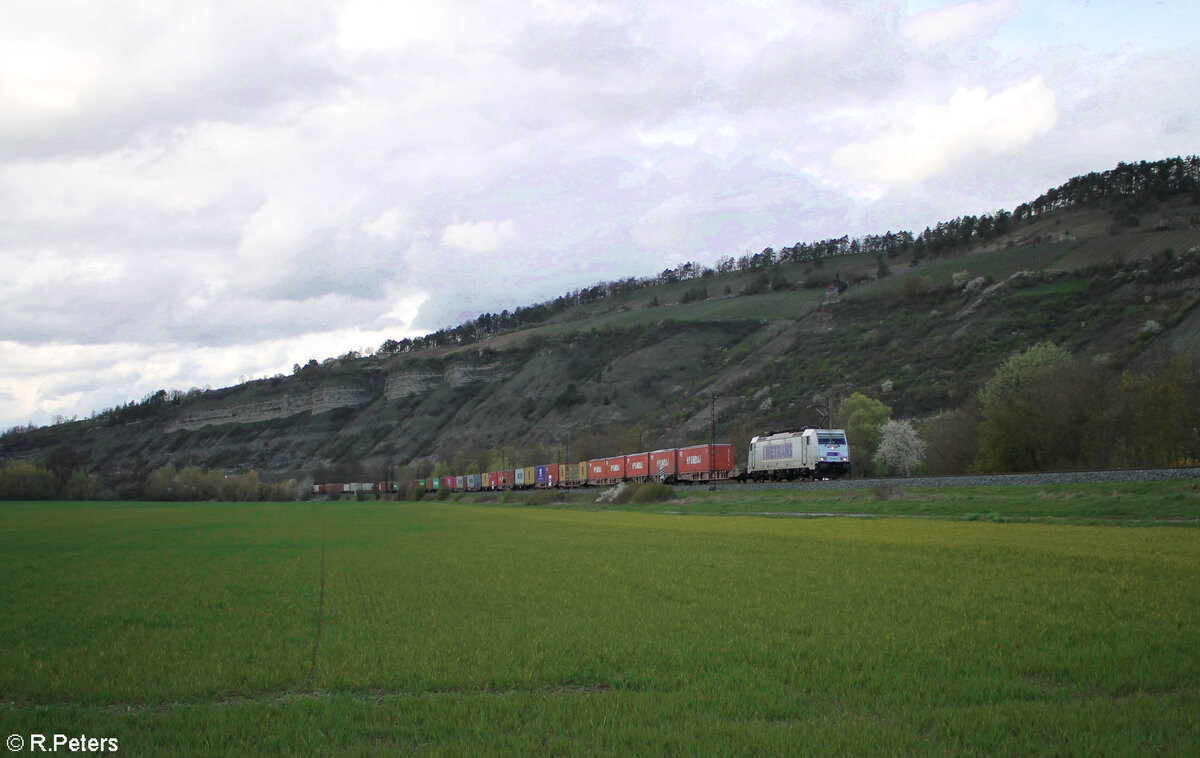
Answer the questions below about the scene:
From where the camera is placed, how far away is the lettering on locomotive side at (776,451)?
56.3 meters

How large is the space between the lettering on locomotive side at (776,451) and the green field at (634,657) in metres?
37.8

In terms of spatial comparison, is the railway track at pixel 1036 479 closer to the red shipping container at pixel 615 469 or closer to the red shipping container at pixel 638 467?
the red shipping container at pixel 638 467

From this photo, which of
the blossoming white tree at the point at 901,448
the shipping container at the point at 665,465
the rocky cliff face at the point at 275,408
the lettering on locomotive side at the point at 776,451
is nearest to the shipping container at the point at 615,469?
the shipping container at the point at 665,465

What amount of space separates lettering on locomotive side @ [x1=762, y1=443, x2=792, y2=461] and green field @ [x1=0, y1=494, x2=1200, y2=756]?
124 ft

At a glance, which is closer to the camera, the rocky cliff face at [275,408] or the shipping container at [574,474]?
the shipping container at [574,474]

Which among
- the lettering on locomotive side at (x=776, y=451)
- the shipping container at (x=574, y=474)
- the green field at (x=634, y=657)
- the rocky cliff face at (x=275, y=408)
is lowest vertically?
the shipping container at (x=574, y=474)

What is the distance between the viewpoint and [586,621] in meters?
11.3

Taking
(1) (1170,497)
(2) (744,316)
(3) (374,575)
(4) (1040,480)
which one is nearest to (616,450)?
(2) (744,316)

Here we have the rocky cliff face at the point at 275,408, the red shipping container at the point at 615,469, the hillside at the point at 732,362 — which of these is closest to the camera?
the red shipping container at the point at 615,469

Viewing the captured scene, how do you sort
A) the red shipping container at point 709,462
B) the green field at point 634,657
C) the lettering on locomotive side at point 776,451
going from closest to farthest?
the green field at point 634,657 < the lettering on locomotive side at point 776,451 < the red shipping container at point 709,462

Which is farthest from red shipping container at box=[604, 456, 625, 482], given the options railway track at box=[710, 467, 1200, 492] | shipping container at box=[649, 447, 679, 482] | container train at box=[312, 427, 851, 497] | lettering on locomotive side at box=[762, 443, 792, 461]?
railway track at box=[710, 467, 1200, 492]

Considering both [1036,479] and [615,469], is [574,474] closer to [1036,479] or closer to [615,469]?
[615,469]

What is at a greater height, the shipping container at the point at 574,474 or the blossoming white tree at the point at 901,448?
the blossoming white tree at the point at 901,448

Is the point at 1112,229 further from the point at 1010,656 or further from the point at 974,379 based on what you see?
the point at 1010,656
